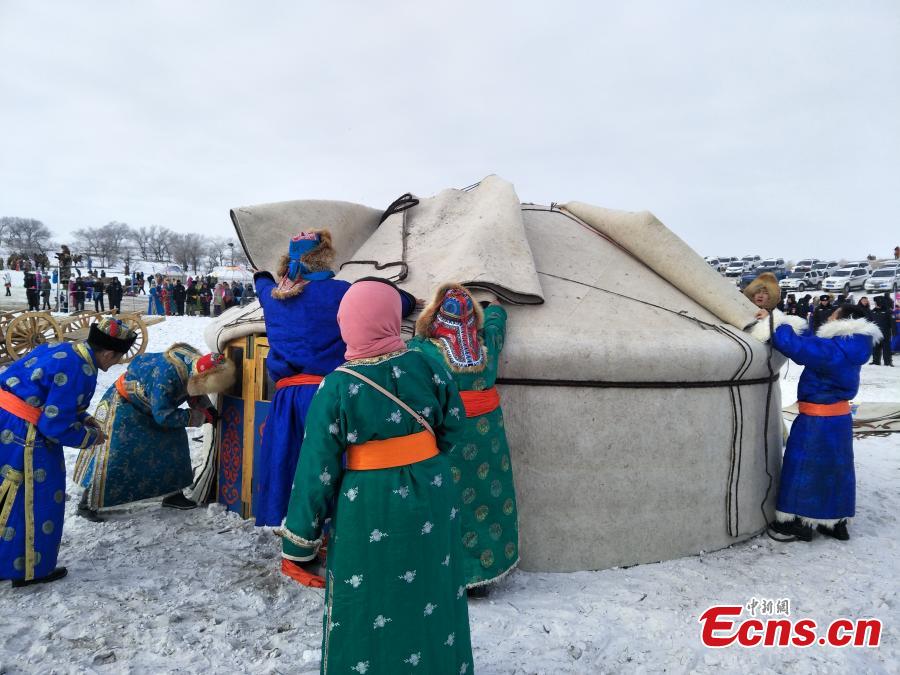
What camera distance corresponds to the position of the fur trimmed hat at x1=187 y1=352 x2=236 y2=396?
3.37 m

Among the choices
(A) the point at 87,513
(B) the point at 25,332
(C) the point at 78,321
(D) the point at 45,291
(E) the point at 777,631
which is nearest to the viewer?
(E) the point at 777,631

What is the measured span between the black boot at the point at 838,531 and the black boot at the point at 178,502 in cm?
366

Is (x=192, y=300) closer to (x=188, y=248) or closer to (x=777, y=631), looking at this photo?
(x=777, y=631)

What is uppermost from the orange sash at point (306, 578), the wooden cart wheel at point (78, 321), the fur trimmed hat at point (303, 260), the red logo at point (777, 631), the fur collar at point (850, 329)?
the fur trimmed hat at point (303, 260)

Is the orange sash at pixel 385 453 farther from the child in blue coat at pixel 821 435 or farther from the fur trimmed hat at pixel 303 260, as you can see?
the child in blue coat at pixel 821 435

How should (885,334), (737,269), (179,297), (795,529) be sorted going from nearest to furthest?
(795,529)
(885,334)
(179,297)
(737,269)

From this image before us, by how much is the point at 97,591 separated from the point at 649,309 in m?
2.99

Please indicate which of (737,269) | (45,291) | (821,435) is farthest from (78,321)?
(737,269)

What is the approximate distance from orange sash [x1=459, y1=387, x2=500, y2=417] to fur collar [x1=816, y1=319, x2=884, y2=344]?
1.89 m

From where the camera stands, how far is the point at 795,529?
10.8 feet

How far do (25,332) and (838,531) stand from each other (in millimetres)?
9226

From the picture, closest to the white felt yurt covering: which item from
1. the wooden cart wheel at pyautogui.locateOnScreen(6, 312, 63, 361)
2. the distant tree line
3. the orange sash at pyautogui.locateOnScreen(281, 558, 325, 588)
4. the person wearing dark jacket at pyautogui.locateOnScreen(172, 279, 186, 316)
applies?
the orange sash at pyautogui.locateOnScreen(281, 558, 325, 588)

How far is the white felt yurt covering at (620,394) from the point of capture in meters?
2.90

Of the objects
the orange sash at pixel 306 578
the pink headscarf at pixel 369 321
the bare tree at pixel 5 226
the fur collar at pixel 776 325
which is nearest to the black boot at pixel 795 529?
the fur collar at pixel 776 325
